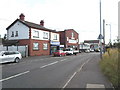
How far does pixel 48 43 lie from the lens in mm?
41469

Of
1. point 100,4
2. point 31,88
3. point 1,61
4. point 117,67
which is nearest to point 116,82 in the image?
point 117,67

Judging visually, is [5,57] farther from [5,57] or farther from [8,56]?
[8,56]

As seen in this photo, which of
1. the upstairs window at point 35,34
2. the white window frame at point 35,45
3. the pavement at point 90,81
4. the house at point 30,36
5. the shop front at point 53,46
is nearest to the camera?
the pavement at point 90,81

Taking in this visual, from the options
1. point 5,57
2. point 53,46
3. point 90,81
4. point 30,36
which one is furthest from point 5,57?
point 53,46

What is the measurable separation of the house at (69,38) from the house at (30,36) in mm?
14029

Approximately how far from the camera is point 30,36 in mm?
34812

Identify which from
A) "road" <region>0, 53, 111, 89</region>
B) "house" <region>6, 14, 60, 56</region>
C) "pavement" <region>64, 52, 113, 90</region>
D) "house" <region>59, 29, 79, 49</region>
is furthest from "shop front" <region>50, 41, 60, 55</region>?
"pavement" <region>64, 52, 113, 90</region>

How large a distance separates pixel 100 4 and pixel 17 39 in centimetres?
2205

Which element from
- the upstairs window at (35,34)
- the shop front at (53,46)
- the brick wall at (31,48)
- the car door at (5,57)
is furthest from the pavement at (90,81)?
the shop front at (53,46)

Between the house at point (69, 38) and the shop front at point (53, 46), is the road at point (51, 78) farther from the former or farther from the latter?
the house at point (69, 38)

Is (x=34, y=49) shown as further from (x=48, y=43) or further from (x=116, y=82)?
(x=116, y=82)

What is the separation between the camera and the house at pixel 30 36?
34938 mm

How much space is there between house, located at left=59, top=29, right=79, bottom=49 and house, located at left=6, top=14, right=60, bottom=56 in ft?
46.0

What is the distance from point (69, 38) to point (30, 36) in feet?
81.0
